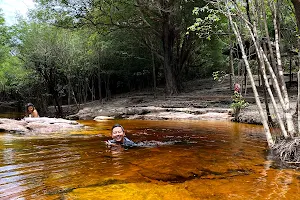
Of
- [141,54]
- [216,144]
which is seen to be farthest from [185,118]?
[141,54]

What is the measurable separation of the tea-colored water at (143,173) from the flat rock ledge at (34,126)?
2795 millimetres

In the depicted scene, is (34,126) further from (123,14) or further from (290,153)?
(123,14)

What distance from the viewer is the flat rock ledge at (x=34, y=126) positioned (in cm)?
1012

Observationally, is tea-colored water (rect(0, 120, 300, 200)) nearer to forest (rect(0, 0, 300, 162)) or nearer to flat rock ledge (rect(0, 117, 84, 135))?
flat rock ledge (rect(0, 117, 84, 135))

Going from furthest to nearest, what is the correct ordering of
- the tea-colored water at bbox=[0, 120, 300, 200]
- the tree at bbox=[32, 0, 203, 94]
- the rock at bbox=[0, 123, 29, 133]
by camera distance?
1. the tree at bbox=[32, 0, 203, 94]
2. the rock at bbox=[0, 123, 29, 133]
3. the tea-colored water at bbox=[0, 120, 300, 200]

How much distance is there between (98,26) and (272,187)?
769 inches

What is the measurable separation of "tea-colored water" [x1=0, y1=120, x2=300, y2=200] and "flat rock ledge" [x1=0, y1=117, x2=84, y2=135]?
2795 millimetres

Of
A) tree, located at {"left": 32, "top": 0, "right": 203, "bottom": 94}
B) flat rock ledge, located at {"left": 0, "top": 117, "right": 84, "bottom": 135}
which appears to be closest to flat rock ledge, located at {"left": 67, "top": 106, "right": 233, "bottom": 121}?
tree, located at {"left": 32, "top": 0, "right": 203, "bottom": 94}

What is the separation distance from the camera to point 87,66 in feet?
102

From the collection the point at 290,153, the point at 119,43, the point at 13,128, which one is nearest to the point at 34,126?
the point at 13,128

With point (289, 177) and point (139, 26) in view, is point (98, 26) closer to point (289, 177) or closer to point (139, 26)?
point (139, 26)

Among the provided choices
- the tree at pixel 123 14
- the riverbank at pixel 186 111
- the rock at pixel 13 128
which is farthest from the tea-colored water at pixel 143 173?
the tree at pixel 123 14

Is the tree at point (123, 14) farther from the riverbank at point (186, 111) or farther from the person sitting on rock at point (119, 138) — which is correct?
the person sitting on rock at point (119, 138)

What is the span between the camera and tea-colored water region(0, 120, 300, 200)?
145 inches
